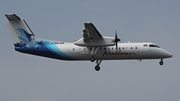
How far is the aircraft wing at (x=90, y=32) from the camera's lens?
30945mm

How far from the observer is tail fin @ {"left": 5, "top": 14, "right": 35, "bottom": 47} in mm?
34625

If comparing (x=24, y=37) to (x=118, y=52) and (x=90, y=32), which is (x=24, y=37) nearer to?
(x=90, y=32)

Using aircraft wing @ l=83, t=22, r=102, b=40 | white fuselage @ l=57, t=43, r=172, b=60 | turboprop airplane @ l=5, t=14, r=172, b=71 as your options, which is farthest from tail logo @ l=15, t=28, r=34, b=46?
aircraft wing @ l=83, t=22, r=102, b=40

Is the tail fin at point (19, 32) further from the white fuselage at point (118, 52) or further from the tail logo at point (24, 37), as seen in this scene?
the white fuselage at point (118, 52)

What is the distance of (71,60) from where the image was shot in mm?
34312

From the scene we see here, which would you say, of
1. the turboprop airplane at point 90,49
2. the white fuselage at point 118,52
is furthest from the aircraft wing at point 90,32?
the white fuselage at point 118,52

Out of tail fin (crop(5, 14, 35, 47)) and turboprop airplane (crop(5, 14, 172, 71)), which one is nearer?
turboprop airplane (crop(5, 14, 172, 71))

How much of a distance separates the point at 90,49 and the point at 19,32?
717 centimetres

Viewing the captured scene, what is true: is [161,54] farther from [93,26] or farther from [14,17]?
[14,17]

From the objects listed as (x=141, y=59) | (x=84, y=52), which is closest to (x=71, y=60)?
(x=84, y=52)

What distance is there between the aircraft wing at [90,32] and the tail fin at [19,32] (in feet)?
18.9

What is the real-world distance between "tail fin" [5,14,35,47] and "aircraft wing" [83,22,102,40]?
5775mm

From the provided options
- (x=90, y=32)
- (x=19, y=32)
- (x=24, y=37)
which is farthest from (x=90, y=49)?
(x=19, y=32)

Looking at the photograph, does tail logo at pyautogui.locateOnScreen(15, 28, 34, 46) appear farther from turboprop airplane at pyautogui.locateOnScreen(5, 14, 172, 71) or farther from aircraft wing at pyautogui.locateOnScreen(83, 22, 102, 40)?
aircraft wing at pyautogui.locateOnScreen(83, 22, 102, 40)
